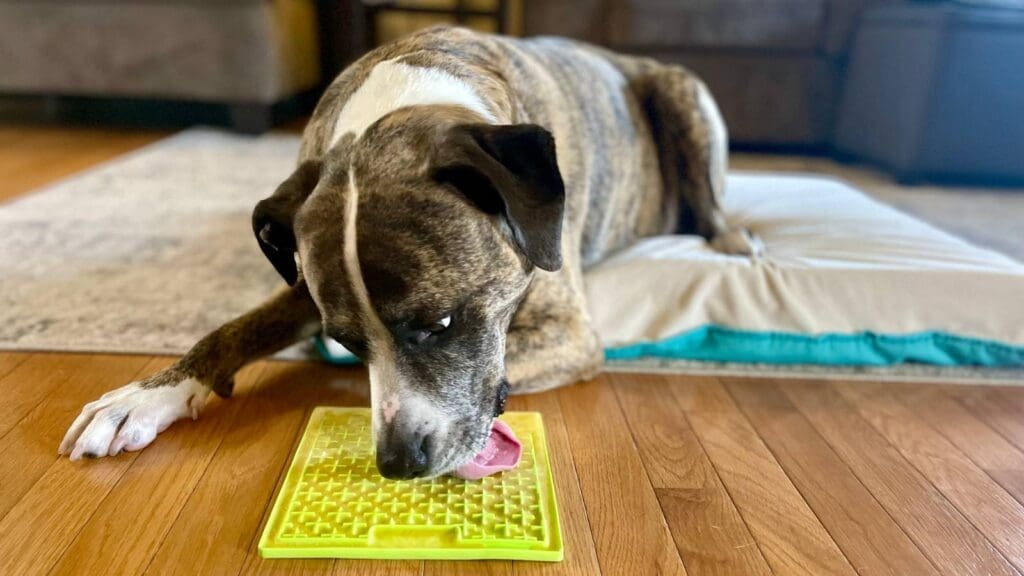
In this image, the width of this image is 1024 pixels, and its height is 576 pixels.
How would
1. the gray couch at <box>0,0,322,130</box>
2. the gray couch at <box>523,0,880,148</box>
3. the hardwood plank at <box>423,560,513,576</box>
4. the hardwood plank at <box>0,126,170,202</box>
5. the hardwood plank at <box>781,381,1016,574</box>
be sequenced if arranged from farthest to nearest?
the gray couch at <box>0,0,322,130</box> → the gray couch at <box>523,0,880,148</box> → the hardwood plank at <box>0,126,170,202</box> → the hardwood plank at <box>781,381,1016,574</box> → the hardwood plank at <box>423,560,513,576</box>

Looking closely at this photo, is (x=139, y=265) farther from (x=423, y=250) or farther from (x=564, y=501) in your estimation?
(x=564, y=501)

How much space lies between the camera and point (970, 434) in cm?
158

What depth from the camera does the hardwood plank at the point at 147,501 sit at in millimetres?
1116

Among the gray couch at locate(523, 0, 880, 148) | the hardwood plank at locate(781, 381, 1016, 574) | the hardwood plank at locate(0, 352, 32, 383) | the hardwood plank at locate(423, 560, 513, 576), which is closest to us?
the hardwood plank at locate(423, 560, 513, 576)

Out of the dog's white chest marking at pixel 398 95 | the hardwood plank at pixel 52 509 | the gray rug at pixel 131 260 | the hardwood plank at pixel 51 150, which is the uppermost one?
the dog's white chest marking at pixel 398 95

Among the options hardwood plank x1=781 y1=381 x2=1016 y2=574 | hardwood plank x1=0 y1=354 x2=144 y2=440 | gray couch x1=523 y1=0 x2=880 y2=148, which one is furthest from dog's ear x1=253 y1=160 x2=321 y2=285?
gray couch x1=523 y1=0 x2=880 y2=148

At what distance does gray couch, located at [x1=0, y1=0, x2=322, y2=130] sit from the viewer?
467cm

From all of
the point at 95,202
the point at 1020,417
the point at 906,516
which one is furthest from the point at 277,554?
the point at 95,202

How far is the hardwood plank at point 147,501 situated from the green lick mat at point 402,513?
0.18m

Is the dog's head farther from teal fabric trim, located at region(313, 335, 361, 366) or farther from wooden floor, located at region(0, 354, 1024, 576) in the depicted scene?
teal fabric trim, located at region(313, 335, 361, 366)

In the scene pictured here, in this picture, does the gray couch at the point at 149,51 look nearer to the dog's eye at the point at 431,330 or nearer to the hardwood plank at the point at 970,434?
the dog's eye at the point at 431,330

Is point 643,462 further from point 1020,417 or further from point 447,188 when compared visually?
point 1020,417

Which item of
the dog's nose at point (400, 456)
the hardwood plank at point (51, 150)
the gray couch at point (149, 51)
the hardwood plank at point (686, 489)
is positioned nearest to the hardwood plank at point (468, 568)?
the dog's nose at point (400, 456)

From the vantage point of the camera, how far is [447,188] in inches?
47.6
